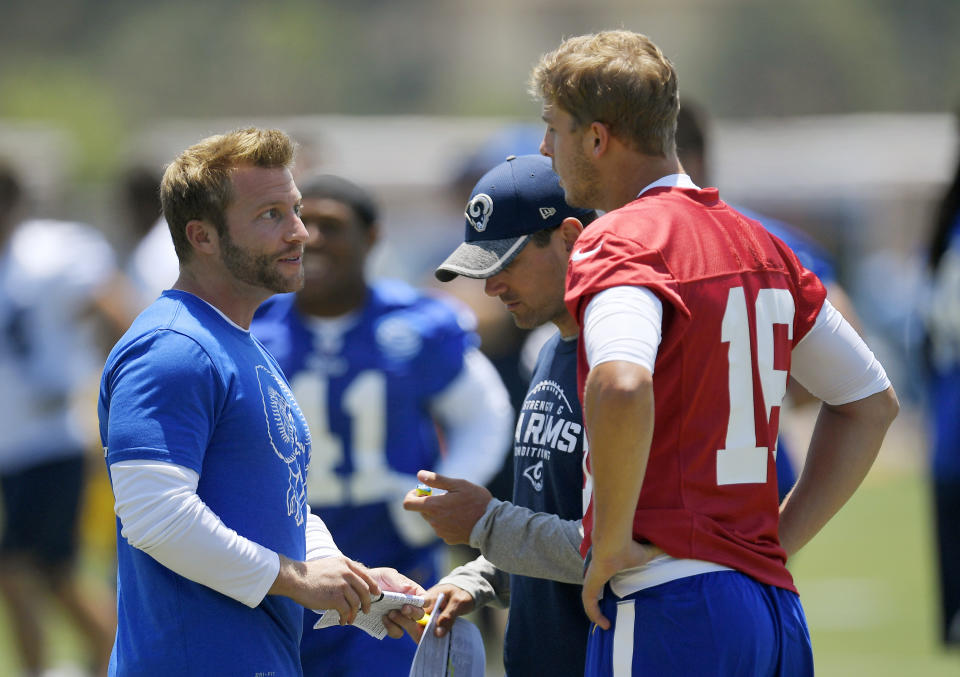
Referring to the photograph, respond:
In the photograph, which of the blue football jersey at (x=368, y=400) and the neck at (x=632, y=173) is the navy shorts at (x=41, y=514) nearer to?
the blue football jersey at (x=368, y=400)

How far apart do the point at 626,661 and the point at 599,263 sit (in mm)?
825

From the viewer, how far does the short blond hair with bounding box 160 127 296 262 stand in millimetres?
3010

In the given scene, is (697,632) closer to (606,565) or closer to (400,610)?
(606,565)

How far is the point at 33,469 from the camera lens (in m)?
7.01

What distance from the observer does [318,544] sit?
10.8 ft

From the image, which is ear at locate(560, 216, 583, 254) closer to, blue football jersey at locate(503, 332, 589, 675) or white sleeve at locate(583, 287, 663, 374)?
blue football jersey at locate(503, 332, 589, 675)

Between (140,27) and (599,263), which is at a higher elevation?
(140,27)

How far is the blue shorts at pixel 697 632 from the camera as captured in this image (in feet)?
8.93

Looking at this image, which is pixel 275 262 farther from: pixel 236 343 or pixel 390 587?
pixel 390 587

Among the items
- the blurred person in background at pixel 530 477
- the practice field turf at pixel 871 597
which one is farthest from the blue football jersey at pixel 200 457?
the practice field turf at pixel 871 597

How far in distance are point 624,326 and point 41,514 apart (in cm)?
520

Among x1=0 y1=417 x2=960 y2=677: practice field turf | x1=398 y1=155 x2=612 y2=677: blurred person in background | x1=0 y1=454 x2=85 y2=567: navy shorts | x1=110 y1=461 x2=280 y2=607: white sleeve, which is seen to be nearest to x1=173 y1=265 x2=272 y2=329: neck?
x1=110 y1=461 x2=280 y2=607: white sleeve

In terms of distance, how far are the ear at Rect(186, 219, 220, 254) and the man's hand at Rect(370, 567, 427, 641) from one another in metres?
0.86

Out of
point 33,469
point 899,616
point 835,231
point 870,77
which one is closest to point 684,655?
point 33,469
